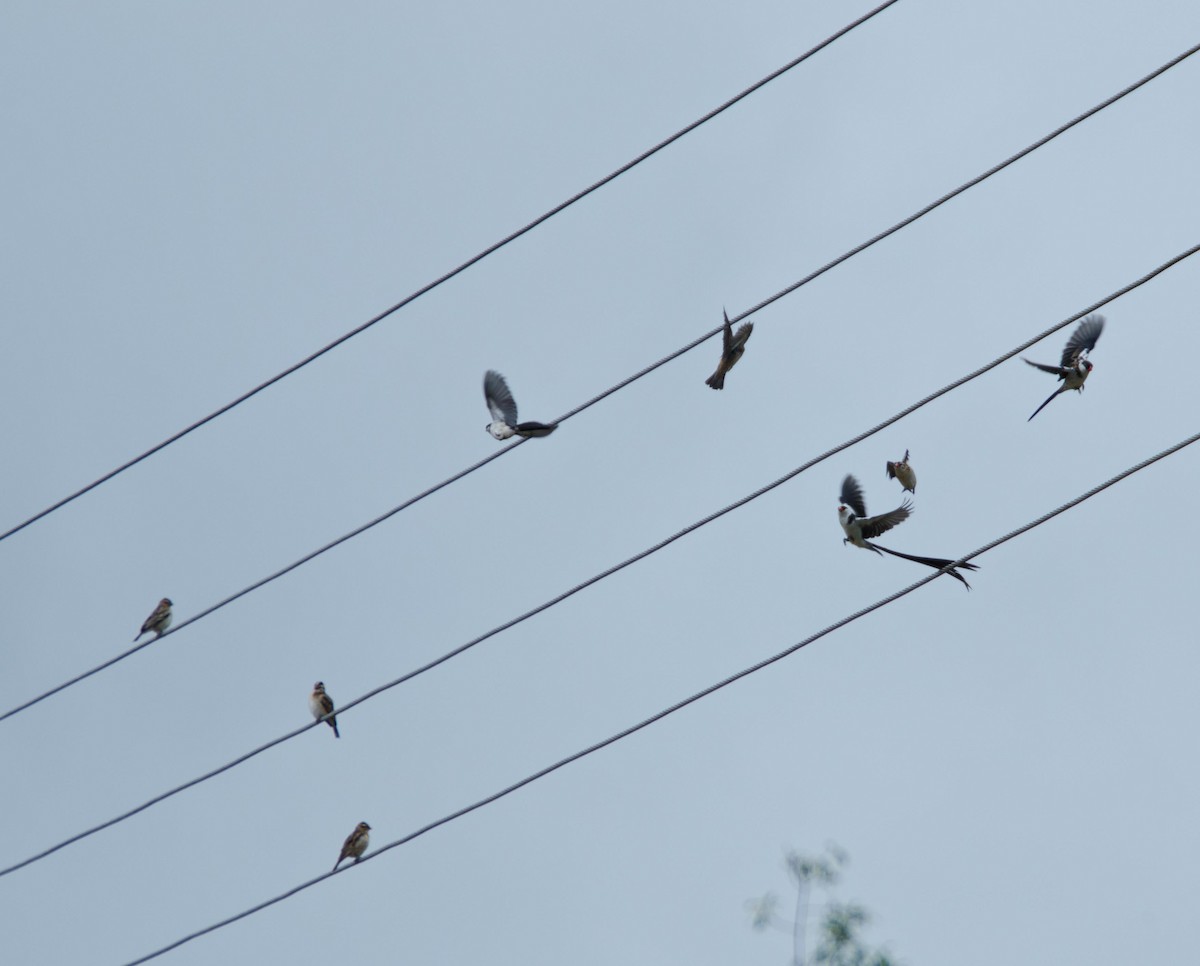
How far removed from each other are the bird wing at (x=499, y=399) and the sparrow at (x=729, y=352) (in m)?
1.32

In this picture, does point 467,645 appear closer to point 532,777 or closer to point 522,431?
point 532,777

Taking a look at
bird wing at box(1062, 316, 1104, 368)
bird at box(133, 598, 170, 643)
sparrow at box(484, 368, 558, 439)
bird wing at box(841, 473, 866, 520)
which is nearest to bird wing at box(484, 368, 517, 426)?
sparrow at box(484, 368, 558, 439)

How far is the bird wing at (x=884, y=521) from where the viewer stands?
11.2m

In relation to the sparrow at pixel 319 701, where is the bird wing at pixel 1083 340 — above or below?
below

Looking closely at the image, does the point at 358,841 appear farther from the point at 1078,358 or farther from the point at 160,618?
the point at 1078,358

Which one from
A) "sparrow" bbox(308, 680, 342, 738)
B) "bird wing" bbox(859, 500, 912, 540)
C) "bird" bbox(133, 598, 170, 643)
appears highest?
"bird" bbox(133, 598, 170, 643)

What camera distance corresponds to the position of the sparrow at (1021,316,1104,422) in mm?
12578

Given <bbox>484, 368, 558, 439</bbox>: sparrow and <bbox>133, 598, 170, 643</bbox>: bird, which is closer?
<bbox>484, 368, 558, 439</bbox>: sparrow

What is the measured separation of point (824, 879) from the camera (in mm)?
17578

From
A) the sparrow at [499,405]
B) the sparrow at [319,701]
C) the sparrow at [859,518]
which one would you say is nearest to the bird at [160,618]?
the sparrow at [319,701]

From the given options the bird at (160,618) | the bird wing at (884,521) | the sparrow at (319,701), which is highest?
the bird at (160,618)

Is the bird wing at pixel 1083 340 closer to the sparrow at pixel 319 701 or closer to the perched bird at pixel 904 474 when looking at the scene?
the perched bird at pixel 904 474

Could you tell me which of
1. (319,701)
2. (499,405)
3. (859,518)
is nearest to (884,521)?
(859,518)

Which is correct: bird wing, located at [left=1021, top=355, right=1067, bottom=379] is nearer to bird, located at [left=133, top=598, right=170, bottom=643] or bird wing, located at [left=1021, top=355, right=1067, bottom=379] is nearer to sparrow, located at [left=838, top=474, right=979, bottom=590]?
sparrow, located at [left=838, top=474, right=979, bottom=590]
